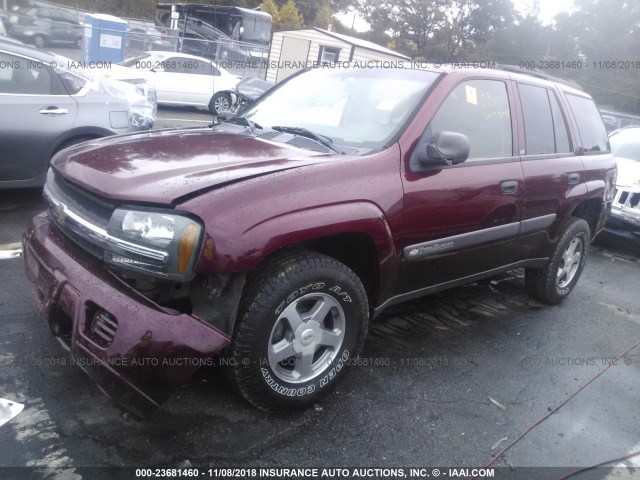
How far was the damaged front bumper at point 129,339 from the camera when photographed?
7.04 ft

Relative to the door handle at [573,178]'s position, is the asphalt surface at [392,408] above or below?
below

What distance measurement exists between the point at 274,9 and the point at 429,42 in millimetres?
14901

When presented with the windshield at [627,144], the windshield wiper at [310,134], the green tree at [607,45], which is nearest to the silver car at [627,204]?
the windshield at [627,144]

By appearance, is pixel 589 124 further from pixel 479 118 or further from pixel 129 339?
pixel 129 339

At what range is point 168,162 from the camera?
8.54 ft

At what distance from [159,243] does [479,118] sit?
228cm

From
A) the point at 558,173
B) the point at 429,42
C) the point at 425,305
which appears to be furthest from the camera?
the point at 429,42

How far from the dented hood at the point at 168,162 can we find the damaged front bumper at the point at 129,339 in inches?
16.0

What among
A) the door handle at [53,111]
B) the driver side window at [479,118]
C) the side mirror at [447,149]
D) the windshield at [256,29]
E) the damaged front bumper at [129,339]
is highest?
the windshield at [256,29]

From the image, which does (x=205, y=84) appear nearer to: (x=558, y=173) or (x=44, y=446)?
(x=558, y=173)

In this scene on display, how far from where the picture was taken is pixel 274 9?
118 feet

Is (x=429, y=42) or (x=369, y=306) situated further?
(x=429, y=42)

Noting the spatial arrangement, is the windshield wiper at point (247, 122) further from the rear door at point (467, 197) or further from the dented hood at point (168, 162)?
the rear door at point (467, 197)

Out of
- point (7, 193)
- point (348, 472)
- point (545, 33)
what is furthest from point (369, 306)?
point (545, 33)
